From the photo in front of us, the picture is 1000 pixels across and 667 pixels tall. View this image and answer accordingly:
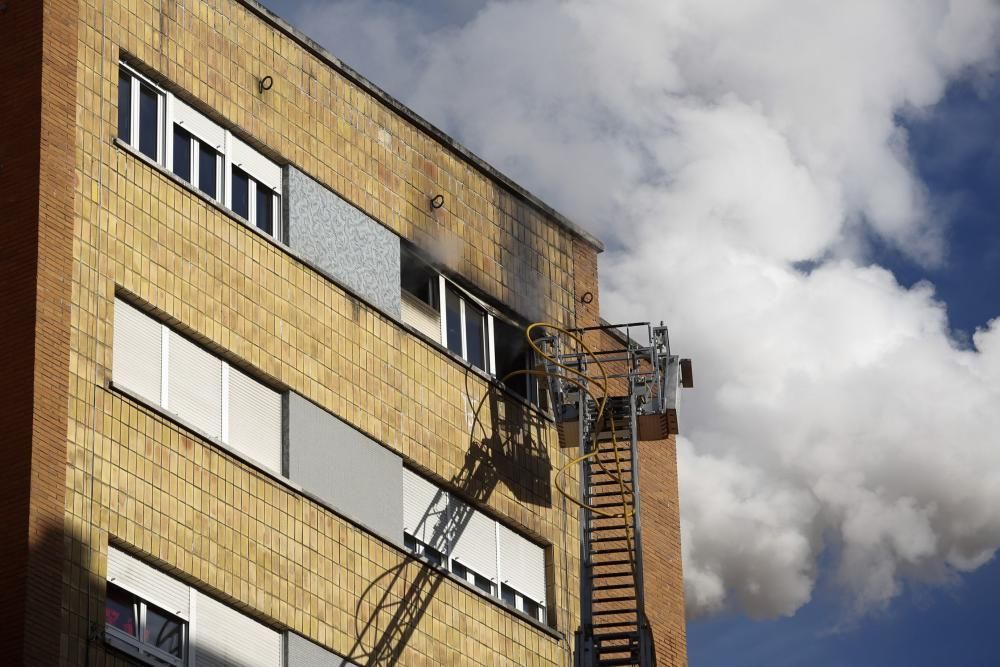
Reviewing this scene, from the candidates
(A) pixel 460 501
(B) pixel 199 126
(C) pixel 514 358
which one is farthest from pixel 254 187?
(C) pixel 514 358

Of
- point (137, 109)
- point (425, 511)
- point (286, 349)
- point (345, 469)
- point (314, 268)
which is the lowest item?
point (345, 469)

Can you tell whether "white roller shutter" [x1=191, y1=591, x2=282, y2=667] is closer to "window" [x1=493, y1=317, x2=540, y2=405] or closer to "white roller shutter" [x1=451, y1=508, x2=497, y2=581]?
"white roller shutter" [x1=451, y1=508, x2=497, y2=581]

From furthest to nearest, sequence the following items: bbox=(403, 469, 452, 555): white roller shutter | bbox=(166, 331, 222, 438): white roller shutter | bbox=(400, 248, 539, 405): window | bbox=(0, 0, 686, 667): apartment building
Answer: bbox=(400, 248, 539, 405): window, bbox=(403, 469, 452, 555): white roller shutter, bbox=(166, 331, 222, 438): white roller shutter, bbox=(0, 0, 686, 667): apartment building

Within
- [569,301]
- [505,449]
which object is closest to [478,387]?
[505,449]

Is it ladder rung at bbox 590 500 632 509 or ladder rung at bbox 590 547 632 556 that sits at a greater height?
ladder rung at bbox 590 500 632 509

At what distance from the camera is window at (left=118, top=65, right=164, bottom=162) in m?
26.7

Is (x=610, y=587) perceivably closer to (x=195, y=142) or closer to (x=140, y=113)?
(x=195, y=142)

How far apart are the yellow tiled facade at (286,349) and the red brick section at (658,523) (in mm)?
911

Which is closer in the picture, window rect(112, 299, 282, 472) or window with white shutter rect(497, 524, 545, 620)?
window rect(112, 299, 282, 472)

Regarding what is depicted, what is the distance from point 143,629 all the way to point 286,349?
5021 mm

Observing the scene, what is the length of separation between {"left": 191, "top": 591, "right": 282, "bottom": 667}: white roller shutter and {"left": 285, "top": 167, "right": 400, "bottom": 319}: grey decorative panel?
551 cm

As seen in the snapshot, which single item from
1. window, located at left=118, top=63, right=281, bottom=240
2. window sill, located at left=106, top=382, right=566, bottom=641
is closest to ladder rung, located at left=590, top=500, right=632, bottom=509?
window sill, located at left=106, top=382, right=566, bottom=641

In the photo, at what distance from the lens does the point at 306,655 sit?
26453mm

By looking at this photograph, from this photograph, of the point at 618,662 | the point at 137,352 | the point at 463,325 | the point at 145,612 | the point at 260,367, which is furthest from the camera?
the point at 463,325
